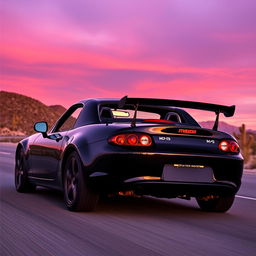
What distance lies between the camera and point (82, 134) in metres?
7.86

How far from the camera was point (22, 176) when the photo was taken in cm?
1015

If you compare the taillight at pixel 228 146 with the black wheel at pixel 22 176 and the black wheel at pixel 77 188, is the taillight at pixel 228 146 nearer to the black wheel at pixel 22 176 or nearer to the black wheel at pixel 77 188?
the black wheel at pixel 77 188

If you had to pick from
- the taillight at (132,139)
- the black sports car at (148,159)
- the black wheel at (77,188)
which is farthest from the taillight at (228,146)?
the black wheel at (77,188)

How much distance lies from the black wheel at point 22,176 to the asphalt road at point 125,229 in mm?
633

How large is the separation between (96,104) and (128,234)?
2618mm

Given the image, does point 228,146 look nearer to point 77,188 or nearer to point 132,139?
point 132,139

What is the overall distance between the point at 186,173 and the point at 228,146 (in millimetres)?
747

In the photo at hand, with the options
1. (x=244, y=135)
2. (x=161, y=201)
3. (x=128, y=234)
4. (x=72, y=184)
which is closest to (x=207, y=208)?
(x=161, y=201)

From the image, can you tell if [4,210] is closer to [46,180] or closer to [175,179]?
[46,180]

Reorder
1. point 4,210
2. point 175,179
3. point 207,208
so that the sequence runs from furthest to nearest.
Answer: point 207,208 → point 4,210 → point 175,179

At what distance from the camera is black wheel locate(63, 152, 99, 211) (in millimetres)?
7469

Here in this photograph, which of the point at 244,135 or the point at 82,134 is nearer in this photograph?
the point at 82,134

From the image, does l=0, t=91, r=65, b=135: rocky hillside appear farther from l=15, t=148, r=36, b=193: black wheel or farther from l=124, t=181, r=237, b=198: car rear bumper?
l=124, t=181, r=237, b=198: car rear bumper

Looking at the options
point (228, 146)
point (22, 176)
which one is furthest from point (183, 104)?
point (22, 176)
